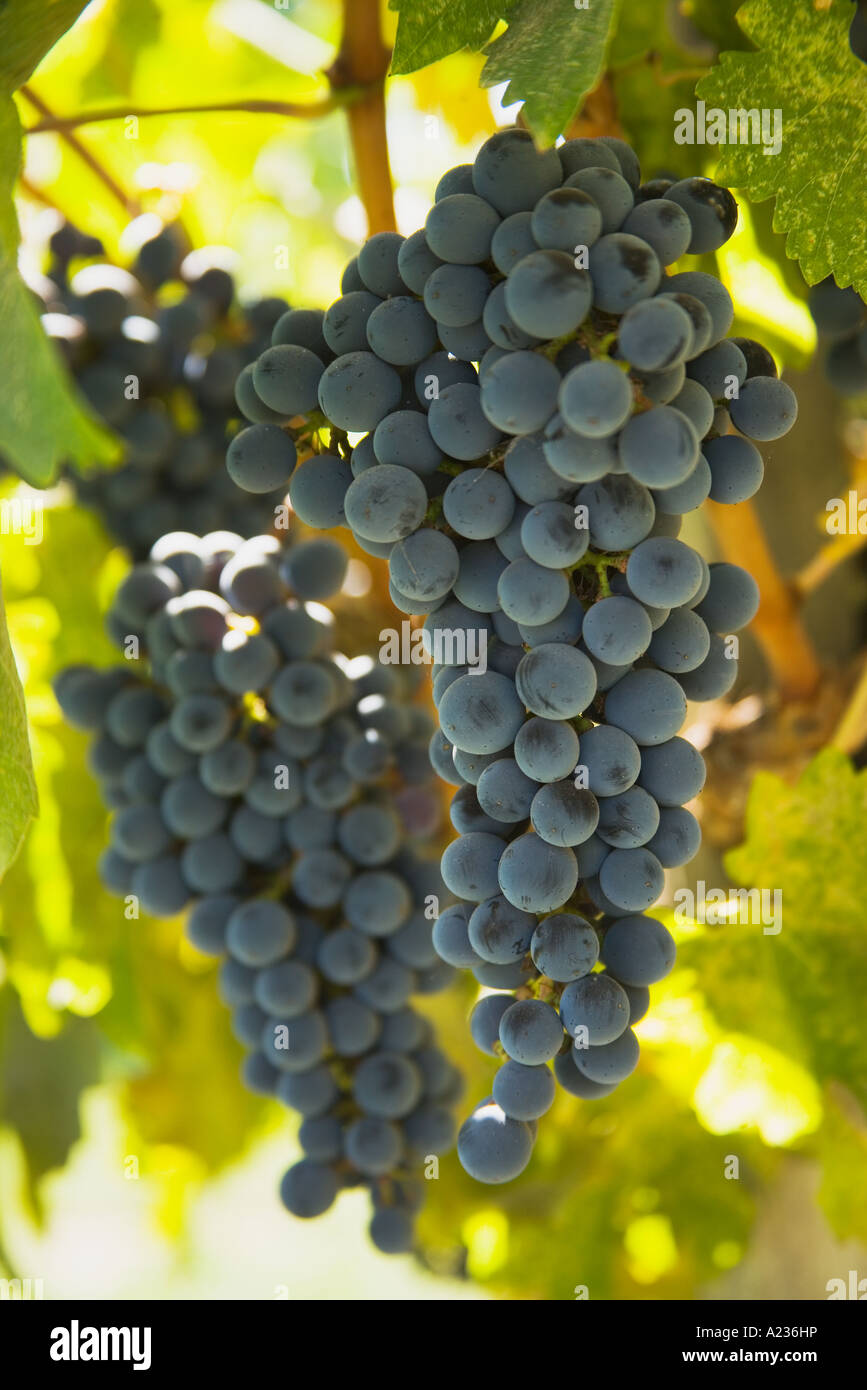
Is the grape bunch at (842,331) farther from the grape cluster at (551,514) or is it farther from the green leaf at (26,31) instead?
the green leaf at (26,31)

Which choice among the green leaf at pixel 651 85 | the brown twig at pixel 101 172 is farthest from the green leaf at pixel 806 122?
the brown twig at pixel 101 172

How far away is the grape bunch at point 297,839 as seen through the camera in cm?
77

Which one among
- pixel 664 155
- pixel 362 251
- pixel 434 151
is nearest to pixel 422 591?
pixel 362 251

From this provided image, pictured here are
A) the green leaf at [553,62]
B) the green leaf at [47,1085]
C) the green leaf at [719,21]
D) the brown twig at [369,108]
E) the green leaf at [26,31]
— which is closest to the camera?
the green leaf at [553,62]

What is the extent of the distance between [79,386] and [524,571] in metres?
0.63

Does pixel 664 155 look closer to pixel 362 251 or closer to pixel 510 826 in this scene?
pixel 362 251

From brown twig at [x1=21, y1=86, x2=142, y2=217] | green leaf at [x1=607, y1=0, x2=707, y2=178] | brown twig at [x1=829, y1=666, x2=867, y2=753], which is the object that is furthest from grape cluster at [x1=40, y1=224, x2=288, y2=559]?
brown twig at [x1=829, y1=666, x2=867, y2=753]

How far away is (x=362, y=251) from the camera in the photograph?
52cm

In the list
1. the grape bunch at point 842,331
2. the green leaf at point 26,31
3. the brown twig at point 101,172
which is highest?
the brown twig at point 101,172

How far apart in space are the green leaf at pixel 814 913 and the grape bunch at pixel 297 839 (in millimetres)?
242

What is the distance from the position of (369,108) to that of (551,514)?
1.77ft

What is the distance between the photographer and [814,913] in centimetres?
83

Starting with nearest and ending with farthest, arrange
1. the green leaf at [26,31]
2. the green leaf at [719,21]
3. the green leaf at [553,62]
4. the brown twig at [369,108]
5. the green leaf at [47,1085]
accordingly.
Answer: the green leaf at [553,62] → the green leaf at [26,31] → the green leaf at [719,21] → the brown twig at [369,108] → the green leaf at [47,1085]
